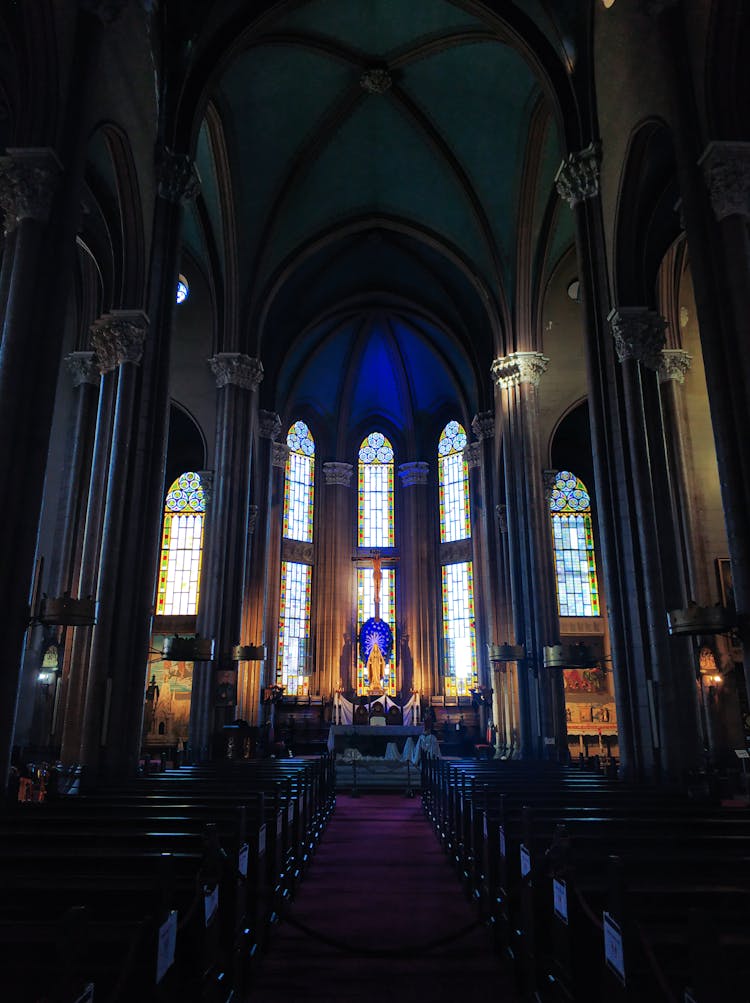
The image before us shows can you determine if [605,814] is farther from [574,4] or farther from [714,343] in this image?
[574,4]

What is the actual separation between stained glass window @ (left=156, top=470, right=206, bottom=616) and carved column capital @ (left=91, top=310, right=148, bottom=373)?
1520 centimetres

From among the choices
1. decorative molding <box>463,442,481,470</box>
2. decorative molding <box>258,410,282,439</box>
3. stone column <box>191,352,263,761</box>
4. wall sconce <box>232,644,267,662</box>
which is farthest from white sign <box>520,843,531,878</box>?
decorative molding <box>463,442,481,470</box>

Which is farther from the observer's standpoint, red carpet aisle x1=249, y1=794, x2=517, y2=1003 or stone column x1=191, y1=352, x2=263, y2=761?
stone column x1=191, y1=352, x2=263, y2=761

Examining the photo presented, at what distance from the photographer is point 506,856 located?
17.6 ft

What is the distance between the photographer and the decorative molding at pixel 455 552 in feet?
106

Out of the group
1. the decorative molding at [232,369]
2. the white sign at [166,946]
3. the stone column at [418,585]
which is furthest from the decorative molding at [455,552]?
the white sign at [166,946]

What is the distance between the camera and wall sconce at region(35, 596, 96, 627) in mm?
9211

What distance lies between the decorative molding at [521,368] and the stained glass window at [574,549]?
6.99 meters

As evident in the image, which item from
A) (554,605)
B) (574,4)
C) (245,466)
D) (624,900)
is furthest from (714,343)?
(245,466)

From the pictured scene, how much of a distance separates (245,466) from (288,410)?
32.0 feet

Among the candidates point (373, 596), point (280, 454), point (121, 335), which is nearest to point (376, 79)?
point (121, 335)

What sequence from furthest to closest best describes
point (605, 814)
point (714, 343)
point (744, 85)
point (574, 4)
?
point (574, 4), point (744, 85), point (714, 343), point (605, 814)

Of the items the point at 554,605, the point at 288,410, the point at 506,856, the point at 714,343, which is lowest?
the point at 506,856

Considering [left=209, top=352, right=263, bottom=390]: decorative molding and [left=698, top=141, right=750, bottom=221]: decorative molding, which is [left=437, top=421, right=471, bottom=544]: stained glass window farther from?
[left=698, top=141, right=750, bottom=221]: decorative molding
